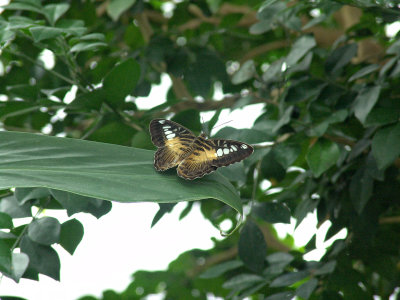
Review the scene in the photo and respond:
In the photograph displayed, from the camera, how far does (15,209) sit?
31.9 inches

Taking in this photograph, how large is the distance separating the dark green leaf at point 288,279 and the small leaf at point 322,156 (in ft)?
0.76

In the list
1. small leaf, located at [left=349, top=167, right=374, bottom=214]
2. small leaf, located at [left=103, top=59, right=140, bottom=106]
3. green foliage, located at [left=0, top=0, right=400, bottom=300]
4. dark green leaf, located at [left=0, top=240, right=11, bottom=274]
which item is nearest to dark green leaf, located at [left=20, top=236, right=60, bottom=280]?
green foliage, located at [left=0, top=0, right=400, bottom=300]

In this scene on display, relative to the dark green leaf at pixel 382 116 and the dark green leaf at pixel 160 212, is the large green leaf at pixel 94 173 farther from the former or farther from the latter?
the dark green leaf at pixel 382 116

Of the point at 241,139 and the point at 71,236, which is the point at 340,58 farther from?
the point at 71,236

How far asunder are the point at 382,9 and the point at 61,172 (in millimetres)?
594

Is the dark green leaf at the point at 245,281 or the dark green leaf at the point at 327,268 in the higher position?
the dark green leaf at the point at 327,268

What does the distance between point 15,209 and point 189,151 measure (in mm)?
309

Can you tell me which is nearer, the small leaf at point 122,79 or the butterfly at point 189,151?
the butterfly at point 189,151

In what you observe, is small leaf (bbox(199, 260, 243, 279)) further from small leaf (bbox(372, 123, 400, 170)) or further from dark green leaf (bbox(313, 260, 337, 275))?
small leaf (bbox(372, 123, 400, 170))

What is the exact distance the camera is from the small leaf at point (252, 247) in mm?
973

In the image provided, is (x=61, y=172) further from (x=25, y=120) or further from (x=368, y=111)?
(x=25, y=120)

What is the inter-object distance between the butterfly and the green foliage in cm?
2

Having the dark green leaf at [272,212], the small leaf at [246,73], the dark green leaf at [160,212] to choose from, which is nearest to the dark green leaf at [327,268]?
the dark green leaf at [272,212]

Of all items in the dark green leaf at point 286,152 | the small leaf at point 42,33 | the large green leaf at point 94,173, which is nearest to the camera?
the large green leaf at point 94,173
